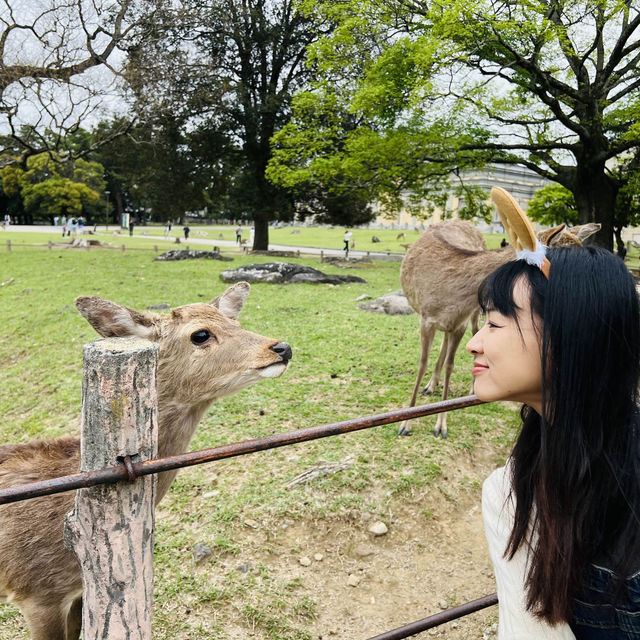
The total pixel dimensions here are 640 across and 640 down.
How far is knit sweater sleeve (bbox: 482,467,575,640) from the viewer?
121cm

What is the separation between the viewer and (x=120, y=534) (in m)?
1.42

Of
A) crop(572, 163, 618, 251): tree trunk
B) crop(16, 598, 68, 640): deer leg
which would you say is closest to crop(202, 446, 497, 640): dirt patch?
crop(16, 598, 68, 640): deer leg

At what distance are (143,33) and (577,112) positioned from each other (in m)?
12.8

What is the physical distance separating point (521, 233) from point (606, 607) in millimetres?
877

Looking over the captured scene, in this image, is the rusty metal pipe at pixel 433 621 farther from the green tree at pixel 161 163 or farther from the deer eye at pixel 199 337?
the green tree at pixel 161 163

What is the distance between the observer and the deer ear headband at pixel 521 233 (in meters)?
1.22

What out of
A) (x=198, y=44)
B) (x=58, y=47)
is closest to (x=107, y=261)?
(x=58, y=47)

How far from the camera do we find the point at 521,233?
125 centimetres

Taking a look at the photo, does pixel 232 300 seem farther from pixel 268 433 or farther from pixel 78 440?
pixel 268 433

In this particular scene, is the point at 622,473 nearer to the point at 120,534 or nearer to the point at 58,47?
the point at 120,534

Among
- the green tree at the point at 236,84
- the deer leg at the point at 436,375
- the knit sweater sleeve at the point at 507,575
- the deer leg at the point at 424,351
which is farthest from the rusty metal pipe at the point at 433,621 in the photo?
the green tree at the point at 236,84

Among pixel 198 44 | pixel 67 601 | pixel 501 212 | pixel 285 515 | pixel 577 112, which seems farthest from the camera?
pixel 198 44

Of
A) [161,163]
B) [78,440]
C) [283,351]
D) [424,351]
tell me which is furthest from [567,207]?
[78,440]

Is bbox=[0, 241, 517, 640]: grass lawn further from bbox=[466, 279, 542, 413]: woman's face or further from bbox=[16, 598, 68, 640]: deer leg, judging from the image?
bbox=[466, 279, 542, 413]: woman's face
